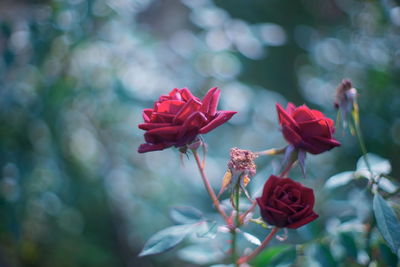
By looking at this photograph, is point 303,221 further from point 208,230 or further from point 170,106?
point 170,106

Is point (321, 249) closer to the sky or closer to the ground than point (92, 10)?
closer to the ground

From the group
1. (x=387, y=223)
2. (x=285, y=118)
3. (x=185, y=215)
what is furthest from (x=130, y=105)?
(x=387, y=223)

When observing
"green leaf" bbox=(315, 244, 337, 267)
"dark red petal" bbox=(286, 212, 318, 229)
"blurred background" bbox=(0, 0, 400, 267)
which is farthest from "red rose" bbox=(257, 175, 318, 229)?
"blurred background" bbox=(0, 0, 400, 267)

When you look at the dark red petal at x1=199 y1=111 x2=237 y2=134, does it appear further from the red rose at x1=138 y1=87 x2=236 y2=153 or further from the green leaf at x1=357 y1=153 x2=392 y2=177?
the green leaf at x1=357 y1=153 x2=392 y2=177

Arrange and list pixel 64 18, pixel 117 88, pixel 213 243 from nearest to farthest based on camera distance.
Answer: pixel 213 243 < pixel 64 18 < pixel 117 88

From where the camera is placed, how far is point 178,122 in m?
0.54

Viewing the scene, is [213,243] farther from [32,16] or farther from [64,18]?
[32,16]

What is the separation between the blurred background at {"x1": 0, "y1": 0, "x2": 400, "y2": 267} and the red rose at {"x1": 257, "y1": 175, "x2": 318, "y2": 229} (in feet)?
1.22

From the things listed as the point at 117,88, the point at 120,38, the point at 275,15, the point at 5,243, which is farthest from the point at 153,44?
the point at 5,243

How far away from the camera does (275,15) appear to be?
172cm

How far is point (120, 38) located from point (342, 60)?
878mm

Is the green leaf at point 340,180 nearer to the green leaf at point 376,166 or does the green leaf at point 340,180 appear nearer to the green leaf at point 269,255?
the green leaf at point 376,166

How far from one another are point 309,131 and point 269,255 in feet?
1.11

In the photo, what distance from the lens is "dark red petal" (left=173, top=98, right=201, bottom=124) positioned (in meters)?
0.53
